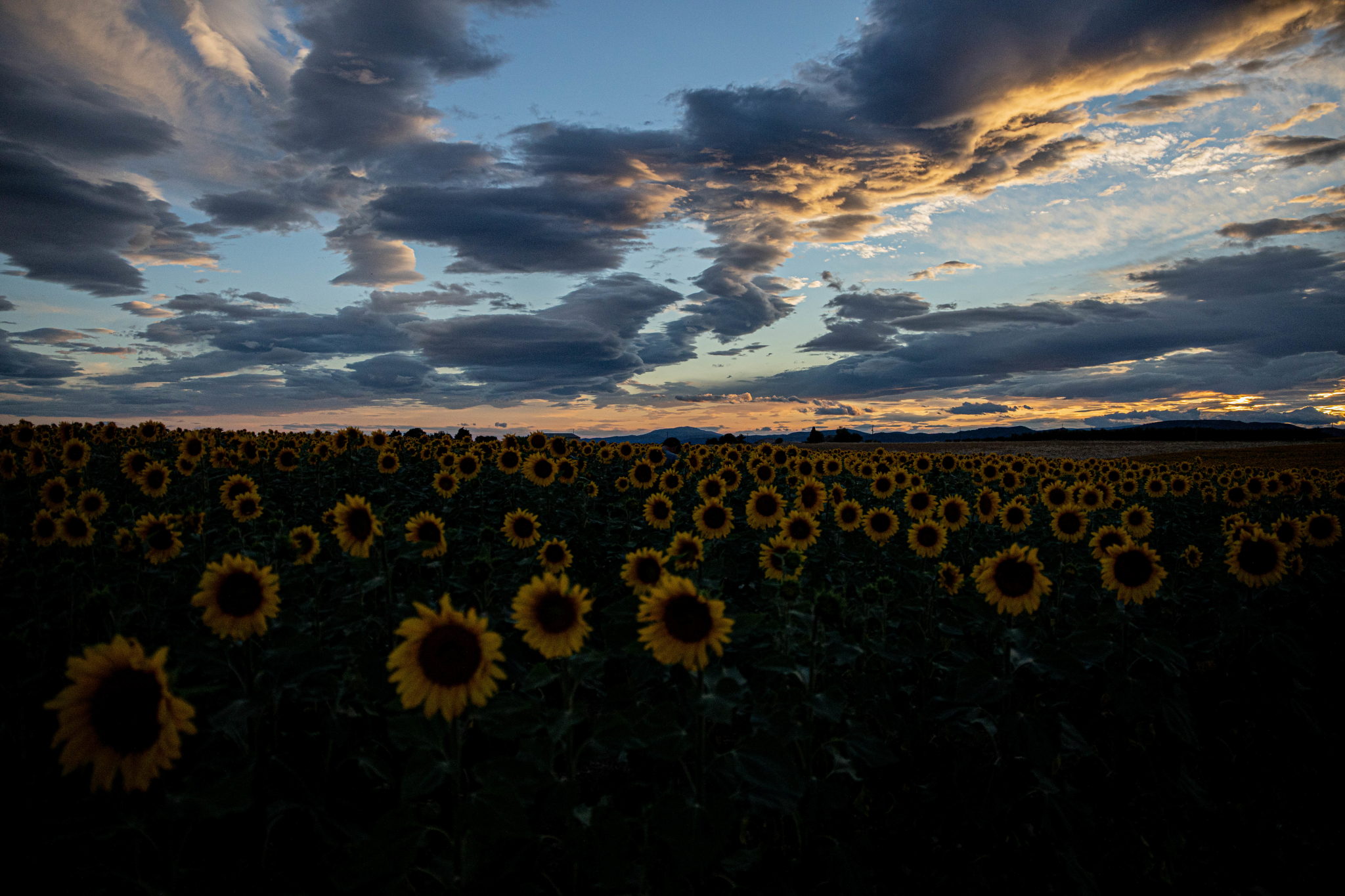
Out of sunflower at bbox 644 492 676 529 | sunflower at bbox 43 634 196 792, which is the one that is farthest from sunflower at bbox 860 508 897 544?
sunflower at bbox 43 634 196 792

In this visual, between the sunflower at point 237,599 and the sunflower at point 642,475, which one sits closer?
the sunflower at point 237,599

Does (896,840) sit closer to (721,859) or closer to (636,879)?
(721,859)

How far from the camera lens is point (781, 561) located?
5410 millimetres

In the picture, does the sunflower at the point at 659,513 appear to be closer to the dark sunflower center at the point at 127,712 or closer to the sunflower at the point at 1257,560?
the dark sunflower center at the point at 127,712

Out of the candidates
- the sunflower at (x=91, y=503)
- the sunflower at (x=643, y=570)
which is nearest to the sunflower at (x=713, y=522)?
the sunflower at (x=643, y=570)

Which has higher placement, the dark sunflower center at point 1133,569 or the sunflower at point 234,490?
the sunflower at point 234,490

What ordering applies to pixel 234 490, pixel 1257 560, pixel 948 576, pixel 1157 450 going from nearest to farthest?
pixel 1257 560 < pixel 948 576 < pixel 234 490 < pixel 1157 450

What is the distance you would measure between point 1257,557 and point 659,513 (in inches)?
256

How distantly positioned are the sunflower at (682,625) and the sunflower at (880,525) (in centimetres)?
531

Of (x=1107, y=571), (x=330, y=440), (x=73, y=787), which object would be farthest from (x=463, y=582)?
(x=330, y=440)

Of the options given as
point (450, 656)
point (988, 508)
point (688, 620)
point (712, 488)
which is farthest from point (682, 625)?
point (988, 508)

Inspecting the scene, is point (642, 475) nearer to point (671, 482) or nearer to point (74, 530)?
point (671, 482)

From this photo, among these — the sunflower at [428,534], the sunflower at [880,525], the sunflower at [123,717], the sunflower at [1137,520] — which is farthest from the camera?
the sunflower at [1137,520]

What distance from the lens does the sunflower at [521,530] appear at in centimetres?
720
